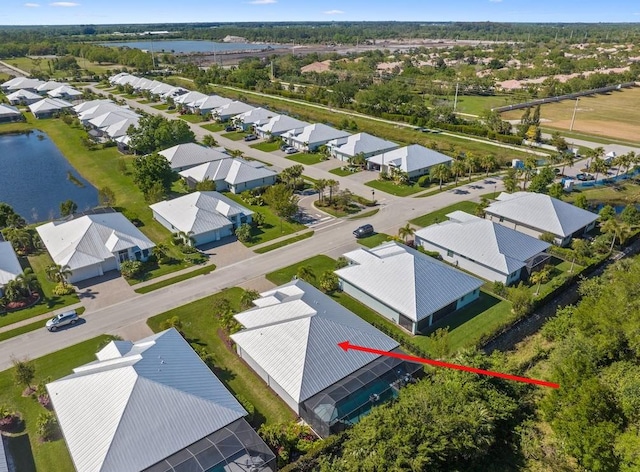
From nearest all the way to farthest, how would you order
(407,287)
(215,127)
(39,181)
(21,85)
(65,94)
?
(407,287) → (39,181) → (215,127) → (65,94) → (21,85)

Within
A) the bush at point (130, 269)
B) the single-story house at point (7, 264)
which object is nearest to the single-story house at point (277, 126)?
the bush at point (130, 269)

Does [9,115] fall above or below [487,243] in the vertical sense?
above

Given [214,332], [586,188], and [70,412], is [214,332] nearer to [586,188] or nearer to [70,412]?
[70,412]

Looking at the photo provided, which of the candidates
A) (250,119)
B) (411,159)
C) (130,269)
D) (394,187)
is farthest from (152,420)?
(250,119)

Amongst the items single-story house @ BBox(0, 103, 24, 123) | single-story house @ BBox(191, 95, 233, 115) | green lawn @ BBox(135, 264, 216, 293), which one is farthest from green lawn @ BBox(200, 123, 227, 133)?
green lawn @ BBox(135, 264, 216, 293)

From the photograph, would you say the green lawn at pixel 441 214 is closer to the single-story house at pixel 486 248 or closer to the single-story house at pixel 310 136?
the single-story house at pixel 486 248

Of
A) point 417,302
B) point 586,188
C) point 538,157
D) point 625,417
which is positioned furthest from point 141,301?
point 538,157
